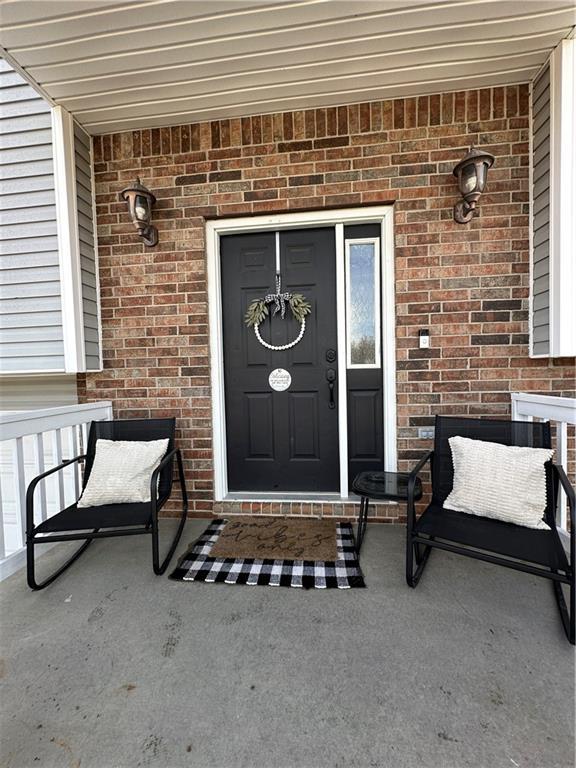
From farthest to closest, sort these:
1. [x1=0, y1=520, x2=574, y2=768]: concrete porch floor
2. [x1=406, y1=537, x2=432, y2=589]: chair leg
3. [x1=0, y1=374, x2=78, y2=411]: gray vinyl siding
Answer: [x1=0, y1=374, x2=78, y2=411]: gray vinyl siding
[x1=406, y1=537, x2=432, y2=589]: chair leg
[x1=0, y1=520, x2=574, y2=768]: concrete porch floor

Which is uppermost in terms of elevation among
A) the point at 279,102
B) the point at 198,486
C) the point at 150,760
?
the point at 279,102

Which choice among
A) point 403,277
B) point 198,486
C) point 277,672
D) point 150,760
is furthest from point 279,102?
point 150,760

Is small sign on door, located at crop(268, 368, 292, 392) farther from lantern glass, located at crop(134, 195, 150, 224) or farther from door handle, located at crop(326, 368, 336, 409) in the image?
lantern glass, located at crop(134, 195, 150, 224)

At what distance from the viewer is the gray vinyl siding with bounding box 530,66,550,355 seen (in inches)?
80.8

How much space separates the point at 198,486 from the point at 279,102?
274 cm

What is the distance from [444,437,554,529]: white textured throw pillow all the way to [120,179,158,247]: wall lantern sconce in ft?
8.23

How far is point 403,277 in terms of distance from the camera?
2.31 metres

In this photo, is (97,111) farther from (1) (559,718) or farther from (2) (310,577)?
(1) (559,718)

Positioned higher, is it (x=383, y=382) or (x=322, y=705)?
(x=383, y=382)

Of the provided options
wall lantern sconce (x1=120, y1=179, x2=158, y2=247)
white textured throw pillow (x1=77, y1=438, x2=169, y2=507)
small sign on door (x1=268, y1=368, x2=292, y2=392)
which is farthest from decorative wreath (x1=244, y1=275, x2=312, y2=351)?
white textured throw pillow (x1=77, y1=438, x2=169, y2=507)

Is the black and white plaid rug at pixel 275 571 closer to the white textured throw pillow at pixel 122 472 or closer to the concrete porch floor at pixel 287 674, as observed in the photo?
the concrete porch floor at pixel 287 674

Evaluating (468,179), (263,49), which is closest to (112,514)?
(263,49)

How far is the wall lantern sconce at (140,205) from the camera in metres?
2.23

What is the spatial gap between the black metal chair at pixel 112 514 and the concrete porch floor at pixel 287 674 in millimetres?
225
